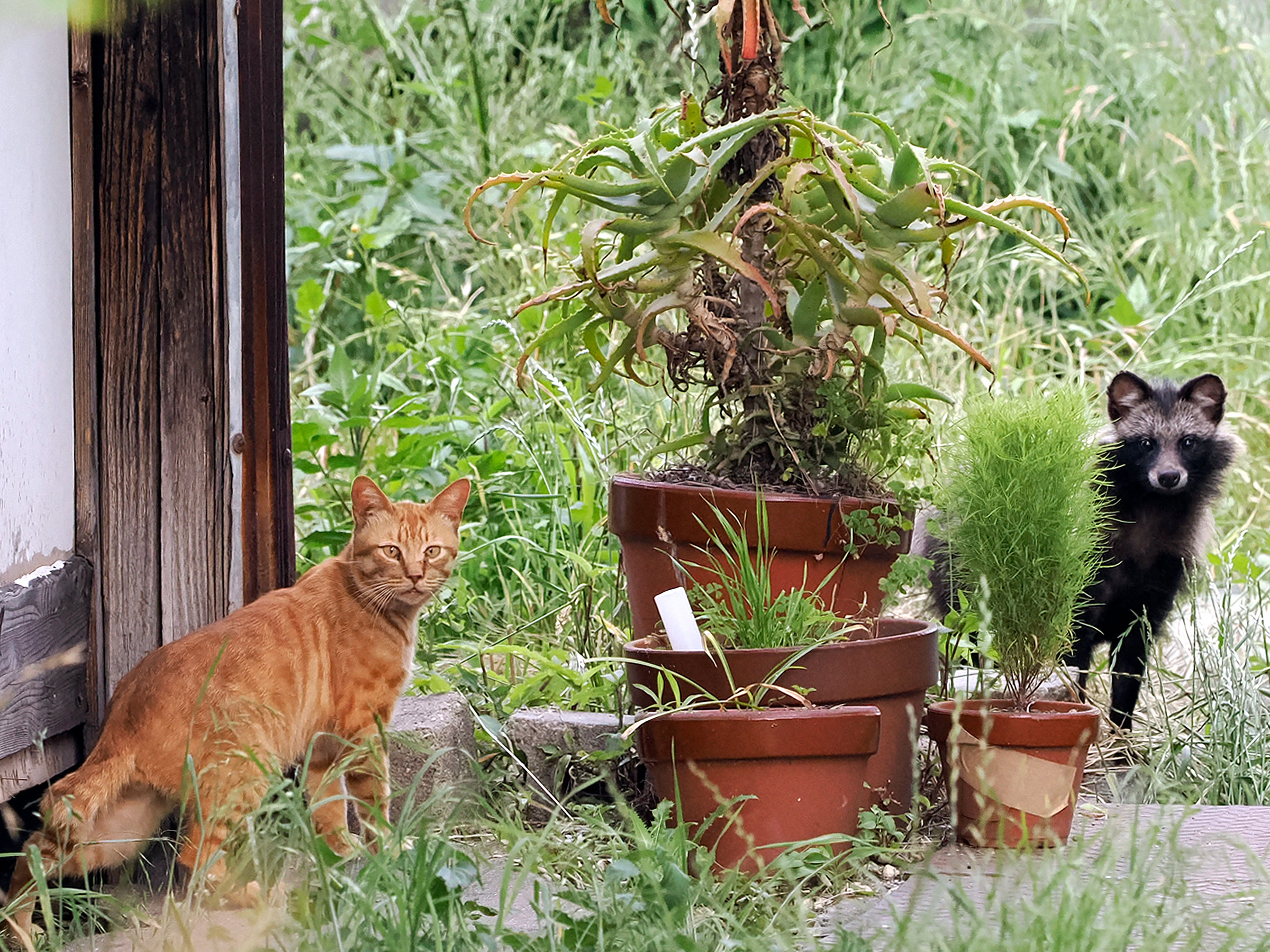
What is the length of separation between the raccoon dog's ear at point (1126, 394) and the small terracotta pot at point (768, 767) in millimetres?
1908

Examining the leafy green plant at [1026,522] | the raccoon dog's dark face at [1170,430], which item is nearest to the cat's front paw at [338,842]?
the leafy green plant at [1026,522]

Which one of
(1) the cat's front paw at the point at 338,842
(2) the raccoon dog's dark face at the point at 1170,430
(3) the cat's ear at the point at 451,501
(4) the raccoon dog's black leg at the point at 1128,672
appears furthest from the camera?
(2) the raccoon dog's dark face at the point at 1170,430

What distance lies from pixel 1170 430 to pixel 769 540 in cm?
172

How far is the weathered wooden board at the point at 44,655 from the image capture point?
78.8 inches

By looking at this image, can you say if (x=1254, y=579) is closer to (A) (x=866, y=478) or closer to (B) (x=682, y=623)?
(A) (x=866, y=478)

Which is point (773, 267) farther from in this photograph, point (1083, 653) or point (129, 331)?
point (1083, 653)

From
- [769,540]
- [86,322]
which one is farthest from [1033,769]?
[86,322]

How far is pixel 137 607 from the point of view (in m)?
2.33

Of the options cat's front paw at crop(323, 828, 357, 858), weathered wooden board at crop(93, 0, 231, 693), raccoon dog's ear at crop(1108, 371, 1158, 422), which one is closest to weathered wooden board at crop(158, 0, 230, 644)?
weathered wooden board at crop(93, 0, 231, 693)

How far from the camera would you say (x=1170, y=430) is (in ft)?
11.6

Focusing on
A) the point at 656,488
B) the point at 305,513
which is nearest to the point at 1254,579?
the point at 656,488

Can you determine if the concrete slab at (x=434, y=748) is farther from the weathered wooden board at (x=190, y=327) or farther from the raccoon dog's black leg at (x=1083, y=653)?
the raccoon dog's black leg at (x=1083, y=653)

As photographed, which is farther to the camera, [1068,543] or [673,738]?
[1068,543]

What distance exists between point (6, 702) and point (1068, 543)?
1.80 meters
